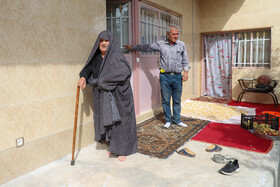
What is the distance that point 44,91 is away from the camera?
8.52 feet

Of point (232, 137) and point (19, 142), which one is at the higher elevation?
point (19, 142)

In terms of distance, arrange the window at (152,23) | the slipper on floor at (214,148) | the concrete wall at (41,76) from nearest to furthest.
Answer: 1. the concrete wall at (41,76)
2. the slipper on floor at (214,148)
3. the window at (152,23)

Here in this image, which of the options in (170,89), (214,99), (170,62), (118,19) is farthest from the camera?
(214,99)

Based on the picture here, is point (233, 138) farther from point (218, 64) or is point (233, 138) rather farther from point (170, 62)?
point (218, 64)

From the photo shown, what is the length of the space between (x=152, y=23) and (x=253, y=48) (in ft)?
10.5

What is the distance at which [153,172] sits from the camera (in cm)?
249

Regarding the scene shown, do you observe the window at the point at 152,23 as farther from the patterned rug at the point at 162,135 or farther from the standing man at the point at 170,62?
the patterned rug at the point at 162,135

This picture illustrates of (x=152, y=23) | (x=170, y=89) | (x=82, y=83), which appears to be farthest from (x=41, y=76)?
(x=152, y=23)

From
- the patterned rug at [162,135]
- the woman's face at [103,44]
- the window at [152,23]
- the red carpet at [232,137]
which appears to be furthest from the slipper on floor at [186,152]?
the window at [152,23]

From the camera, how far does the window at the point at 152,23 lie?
4.50 m

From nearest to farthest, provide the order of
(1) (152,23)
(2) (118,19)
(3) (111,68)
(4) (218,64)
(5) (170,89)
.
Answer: (3) (111,68), (5) (170,89), (2) (118,19), (1) (152,23), (4) (218,64)

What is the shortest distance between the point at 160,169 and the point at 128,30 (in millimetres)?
2549

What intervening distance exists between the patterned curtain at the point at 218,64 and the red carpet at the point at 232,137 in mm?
2978

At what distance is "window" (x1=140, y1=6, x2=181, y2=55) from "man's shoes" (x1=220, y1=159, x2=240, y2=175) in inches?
109
